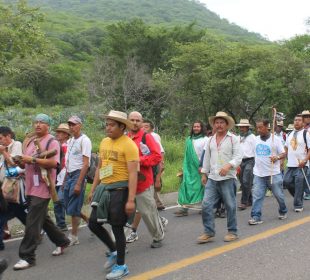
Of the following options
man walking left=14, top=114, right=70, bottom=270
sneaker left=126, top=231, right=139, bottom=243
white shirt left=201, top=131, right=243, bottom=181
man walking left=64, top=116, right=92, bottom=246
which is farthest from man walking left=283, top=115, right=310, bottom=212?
man walking left=14, top=114, right=70, bottom=270

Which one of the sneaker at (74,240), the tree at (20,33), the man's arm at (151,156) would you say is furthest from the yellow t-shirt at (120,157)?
the tree at (20,33)

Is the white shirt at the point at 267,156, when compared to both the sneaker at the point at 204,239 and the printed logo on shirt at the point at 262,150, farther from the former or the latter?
the sneaker at the point at 204,239

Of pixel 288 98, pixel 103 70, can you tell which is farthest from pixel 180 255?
pixel 103 70

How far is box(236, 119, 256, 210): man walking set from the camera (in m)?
8.77

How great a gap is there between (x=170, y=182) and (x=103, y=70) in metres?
17.8

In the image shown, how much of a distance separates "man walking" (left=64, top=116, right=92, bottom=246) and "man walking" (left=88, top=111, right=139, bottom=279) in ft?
3.85

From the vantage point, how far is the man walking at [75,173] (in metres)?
6.16

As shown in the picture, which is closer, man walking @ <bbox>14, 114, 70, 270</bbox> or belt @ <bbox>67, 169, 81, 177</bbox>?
man walking @ <bbox>14, 114, 70, 270</bbox>

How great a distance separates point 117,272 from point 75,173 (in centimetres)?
191

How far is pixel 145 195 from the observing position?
223 inches

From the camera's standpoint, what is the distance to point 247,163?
29.6ft

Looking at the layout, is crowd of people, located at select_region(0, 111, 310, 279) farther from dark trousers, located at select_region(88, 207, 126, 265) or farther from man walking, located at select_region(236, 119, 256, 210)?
man walking, located at select_region(236, 119, 256, 210)

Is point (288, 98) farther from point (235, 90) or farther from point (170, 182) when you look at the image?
point (170, 182)

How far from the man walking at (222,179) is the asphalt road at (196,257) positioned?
0.21 m
